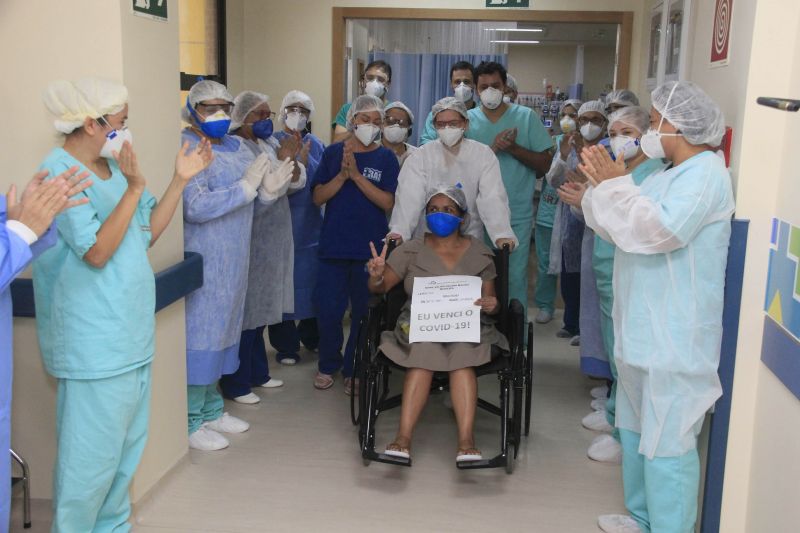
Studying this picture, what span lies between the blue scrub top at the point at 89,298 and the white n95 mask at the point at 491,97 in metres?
2.55

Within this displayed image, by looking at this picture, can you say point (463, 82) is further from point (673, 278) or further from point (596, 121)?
point (673, 278)

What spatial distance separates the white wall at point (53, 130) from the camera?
2.47 metres

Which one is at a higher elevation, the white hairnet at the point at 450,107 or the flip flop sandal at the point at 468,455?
the white hairnet at the point at 450,107

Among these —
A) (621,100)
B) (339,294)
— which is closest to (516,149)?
(621,100)

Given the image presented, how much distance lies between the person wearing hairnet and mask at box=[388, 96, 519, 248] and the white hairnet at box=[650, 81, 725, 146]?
56.2 inches

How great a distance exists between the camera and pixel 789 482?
212 centimetres

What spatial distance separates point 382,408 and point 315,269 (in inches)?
49.0

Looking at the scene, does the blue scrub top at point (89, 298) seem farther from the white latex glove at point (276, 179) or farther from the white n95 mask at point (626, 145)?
the white n95 mask at point (626, 145)

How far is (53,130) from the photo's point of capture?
2508mm

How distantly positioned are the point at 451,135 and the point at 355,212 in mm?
589

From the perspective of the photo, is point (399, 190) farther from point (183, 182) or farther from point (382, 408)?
point (183, 182)

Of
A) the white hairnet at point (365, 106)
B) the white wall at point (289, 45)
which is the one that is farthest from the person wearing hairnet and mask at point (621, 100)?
the white wall at point (289, 45)

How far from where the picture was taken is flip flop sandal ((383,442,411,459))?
10.0ft

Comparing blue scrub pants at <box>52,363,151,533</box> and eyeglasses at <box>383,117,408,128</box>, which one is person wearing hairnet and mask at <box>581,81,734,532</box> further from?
eyeglasses at <box>383,117,408,128</box>
